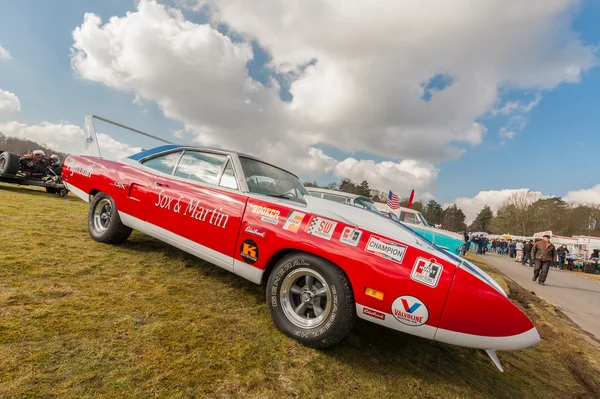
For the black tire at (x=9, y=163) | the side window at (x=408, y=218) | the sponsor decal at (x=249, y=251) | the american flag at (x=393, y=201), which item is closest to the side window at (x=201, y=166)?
the sponsor decal at (x=249, y=251)

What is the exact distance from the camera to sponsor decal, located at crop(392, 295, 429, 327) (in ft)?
6.18

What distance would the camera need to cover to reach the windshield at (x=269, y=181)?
2.94 m

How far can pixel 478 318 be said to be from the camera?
184 cm

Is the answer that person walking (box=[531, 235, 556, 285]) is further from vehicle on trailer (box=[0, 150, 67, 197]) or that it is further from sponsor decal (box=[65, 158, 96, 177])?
vehicle on trailer (box=[0, 150, 67, 197])

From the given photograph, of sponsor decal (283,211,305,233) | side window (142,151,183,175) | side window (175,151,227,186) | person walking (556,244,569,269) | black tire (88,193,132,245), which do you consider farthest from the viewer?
person walking (556,244,569,269)

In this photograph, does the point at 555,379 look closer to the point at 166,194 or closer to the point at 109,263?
the point at 166,194

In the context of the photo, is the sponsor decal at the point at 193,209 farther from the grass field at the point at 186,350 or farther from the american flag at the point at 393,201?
the american flag at the point at 393,201

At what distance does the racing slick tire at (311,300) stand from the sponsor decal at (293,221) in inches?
8.3

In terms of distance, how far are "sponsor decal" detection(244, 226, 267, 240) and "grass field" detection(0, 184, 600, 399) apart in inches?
28.0

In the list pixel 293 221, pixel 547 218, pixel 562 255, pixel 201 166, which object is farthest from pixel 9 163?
pixel 547 218

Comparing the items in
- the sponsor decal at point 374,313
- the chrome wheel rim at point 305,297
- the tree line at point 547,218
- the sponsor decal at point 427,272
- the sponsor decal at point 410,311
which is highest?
the tree line at point 547,218

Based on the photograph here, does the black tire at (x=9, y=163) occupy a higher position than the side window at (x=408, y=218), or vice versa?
the side window at (x=408, y=218)

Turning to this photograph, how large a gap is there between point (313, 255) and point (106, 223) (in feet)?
10.6

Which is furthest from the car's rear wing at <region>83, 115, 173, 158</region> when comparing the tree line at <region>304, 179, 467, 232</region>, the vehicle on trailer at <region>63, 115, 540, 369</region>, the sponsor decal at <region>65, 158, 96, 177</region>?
the tree line at <region>304, 179, 467, 232</region>
